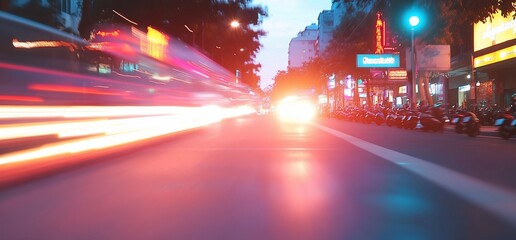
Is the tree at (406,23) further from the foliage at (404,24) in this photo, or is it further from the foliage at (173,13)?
the foliage at (173,13)

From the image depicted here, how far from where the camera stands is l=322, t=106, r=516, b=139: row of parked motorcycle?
15609 mm

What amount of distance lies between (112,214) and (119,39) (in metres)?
9.52

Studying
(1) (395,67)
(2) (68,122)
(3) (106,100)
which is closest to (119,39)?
(3) (106,100)

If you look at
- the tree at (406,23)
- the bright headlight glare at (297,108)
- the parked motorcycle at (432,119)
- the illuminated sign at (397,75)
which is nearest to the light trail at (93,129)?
the tree at (406,23)

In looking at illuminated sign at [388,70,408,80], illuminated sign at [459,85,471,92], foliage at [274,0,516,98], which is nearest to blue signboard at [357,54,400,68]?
illuminated sign at [388,70,408,80]

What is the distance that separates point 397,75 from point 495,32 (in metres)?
14.9

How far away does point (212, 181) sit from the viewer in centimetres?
780

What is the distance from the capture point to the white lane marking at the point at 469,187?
5805 millimetres

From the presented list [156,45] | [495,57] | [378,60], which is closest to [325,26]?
[378,60]

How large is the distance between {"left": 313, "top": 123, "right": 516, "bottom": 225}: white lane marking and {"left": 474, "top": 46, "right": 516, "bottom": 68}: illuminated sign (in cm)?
1668

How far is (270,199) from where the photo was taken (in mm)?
6371

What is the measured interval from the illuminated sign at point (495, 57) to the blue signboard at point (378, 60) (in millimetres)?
10811

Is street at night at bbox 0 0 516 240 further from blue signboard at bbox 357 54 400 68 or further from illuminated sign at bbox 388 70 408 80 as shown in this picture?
illuminated sign at bbox 388 70 408 80

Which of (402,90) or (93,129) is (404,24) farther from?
(402,90)
